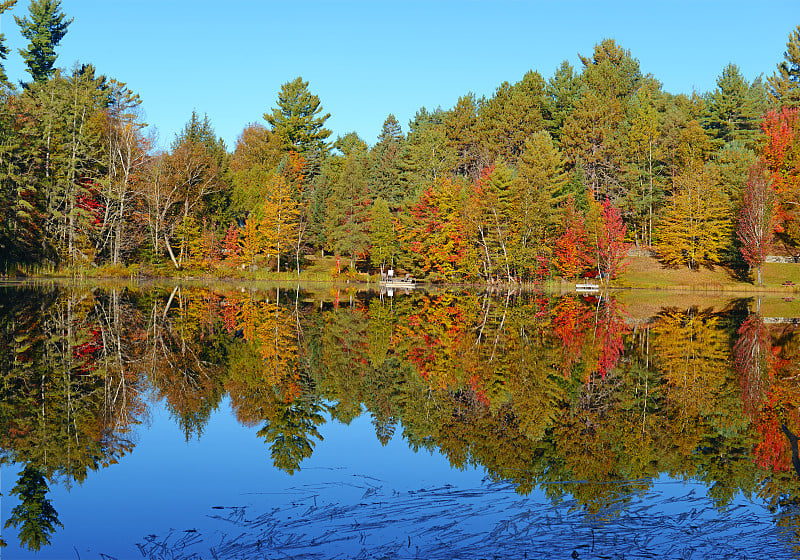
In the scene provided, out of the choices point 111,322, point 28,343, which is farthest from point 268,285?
point 28,343

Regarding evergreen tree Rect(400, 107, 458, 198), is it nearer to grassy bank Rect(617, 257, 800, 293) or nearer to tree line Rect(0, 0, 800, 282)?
tree line Rect(0, 0, 800, 282)

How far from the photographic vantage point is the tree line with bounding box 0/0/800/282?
5078 centimetres

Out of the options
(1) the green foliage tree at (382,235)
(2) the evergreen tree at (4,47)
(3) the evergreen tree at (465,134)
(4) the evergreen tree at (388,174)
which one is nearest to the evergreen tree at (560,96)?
(3) the evergreen tree at (465,134)

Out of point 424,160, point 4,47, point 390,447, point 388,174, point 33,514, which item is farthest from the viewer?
point 388,174

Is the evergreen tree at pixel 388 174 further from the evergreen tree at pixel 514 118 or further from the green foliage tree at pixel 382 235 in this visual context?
the evergreen tree at pixel 514 118

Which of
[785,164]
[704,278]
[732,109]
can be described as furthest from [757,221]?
[732,109]

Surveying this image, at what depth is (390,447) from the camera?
29.7ft

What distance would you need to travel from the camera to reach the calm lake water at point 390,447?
5.95 m

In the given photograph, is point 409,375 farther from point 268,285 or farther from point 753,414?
point 268,285

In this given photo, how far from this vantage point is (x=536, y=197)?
174 feet

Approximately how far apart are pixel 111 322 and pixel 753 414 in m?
18.3

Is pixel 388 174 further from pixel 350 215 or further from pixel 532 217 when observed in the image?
pixel 532 217

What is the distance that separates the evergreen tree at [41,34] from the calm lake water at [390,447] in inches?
2554

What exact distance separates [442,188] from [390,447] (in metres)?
49.2
